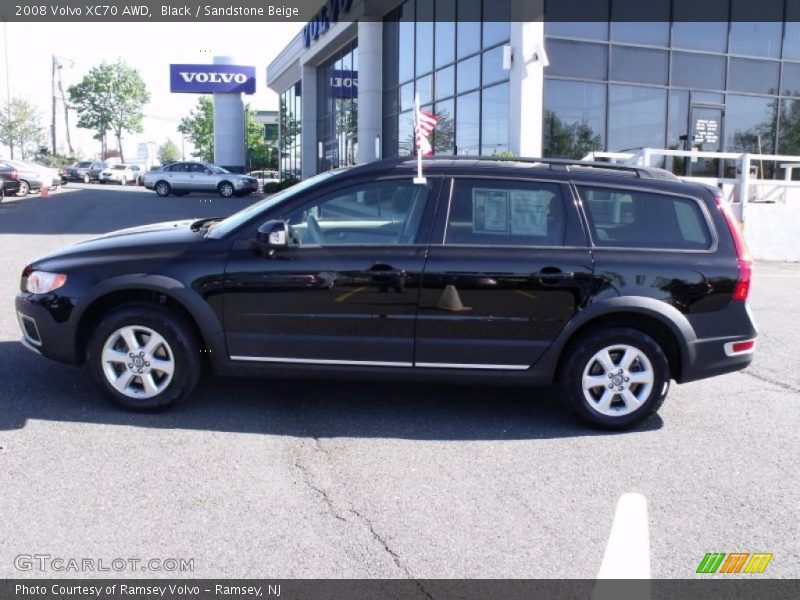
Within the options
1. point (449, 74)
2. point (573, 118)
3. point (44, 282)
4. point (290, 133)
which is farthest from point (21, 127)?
point (44, 282)

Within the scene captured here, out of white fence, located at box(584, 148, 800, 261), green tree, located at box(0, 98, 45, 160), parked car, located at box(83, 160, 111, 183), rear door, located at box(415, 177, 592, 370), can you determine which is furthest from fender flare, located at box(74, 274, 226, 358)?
green tree, located at box(0, 98, 45, 160)

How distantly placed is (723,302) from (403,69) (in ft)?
60.3

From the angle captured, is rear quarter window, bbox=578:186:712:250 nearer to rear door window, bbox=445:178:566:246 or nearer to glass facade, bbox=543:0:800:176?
rear door window, bbox=445:178:566:246

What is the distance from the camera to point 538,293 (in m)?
5.05

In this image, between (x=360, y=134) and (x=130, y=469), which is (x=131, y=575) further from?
(x=360, y=134)

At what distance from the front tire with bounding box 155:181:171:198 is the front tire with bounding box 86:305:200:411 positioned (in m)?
30.0

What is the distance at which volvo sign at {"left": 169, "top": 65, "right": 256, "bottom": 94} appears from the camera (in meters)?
47.8

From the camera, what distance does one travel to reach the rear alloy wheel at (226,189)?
33281 millimetres

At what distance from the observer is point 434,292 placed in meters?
5.03

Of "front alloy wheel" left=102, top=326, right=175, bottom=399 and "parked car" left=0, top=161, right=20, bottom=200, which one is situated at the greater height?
"parked car" left=0, top=161, right=20, bottom=200

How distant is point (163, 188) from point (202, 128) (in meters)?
48.1

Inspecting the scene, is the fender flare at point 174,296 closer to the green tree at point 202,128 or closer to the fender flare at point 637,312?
the fender flare at point 637,312

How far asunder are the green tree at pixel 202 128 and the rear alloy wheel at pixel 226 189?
1837 inches

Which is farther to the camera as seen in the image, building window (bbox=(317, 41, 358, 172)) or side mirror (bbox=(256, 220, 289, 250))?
building window (bbox=(317, 41, 358, 172))
